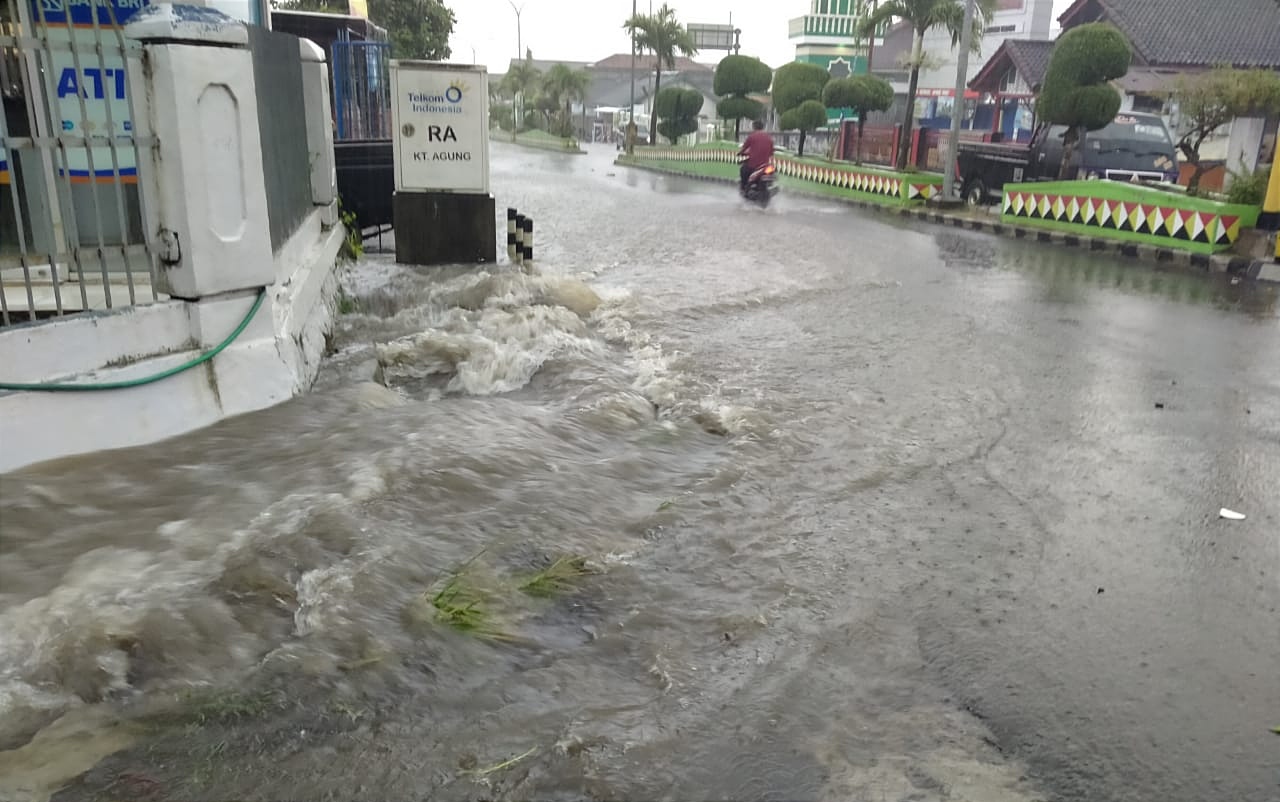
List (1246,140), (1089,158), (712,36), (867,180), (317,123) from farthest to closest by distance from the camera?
→ (712,36) < (1246,140) < (867,180) < (1089,158) < (317,123)

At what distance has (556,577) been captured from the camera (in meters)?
4.21

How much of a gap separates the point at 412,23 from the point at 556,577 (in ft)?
81.1

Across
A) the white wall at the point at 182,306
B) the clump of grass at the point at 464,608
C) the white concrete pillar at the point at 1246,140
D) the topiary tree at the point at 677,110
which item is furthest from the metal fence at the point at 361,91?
the topiary tree at the point at 677,110

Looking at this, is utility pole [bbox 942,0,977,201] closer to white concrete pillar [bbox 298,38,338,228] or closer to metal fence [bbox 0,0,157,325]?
white concrete pillar [bbox 298,38,338,228]

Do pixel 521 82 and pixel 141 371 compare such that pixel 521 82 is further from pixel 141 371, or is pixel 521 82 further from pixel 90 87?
pixel 141 371

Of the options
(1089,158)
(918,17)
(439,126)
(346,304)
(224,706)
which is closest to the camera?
(224,706)

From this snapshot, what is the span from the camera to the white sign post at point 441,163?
37.7 ft

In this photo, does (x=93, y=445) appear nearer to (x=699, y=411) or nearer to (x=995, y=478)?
(x=699, y=411)

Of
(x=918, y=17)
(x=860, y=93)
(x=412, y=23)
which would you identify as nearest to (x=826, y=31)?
(x=860, y=93)

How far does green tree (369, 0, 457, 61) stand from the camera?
24859mm

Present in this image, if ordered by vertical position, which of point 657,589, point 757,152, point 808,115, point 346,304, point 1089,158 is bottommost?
point 657,589

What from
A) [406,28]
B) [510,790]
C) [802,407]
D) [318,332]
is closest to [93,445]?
[318,332]

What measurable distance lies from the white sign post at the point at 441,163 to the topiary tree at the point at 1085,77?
466 inches

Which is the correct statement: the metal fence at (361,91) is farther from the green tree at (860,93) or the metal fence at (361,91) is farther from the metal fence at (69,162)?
the green tree at (860,93)
